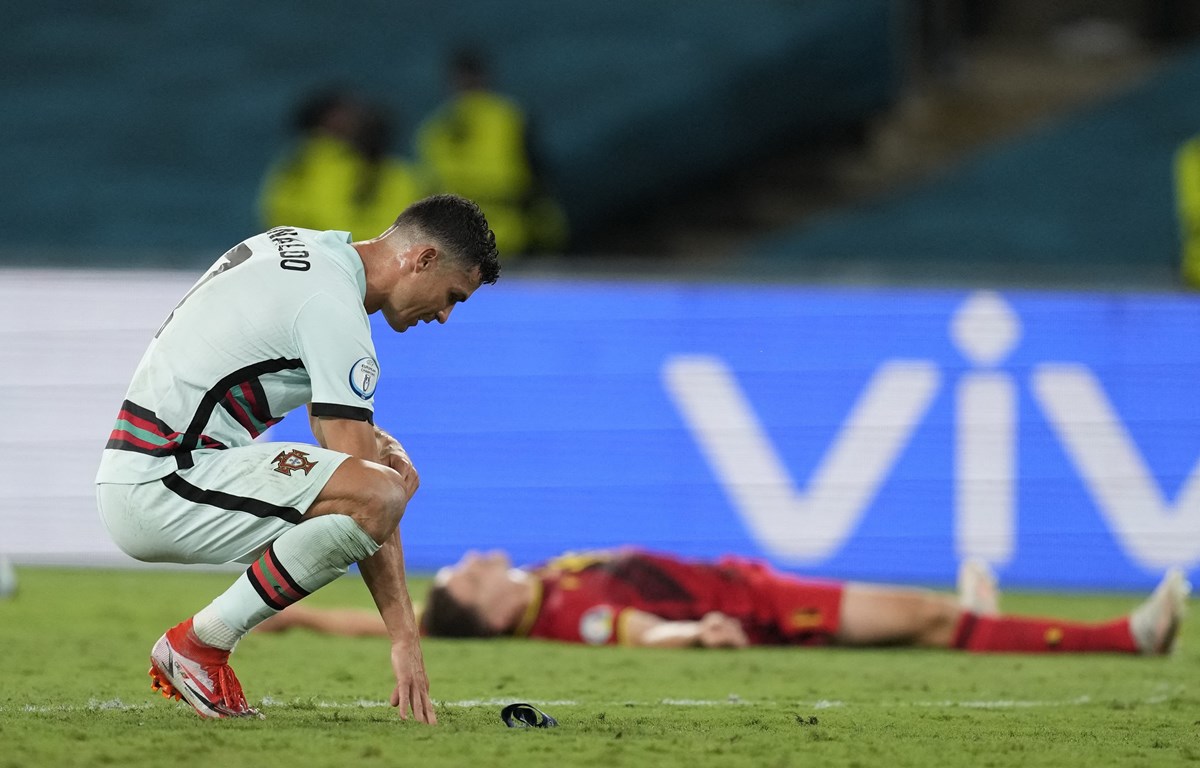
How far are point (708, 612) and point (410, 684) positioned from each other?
263 centimetres

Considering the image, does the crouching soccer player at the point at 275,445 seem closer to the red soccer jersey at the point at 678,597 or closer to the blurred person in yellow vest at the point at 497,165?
the red soccer jersey at the point at 678,597

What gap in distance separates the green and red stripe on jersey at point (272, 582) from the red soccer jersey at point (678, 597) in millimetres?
2574

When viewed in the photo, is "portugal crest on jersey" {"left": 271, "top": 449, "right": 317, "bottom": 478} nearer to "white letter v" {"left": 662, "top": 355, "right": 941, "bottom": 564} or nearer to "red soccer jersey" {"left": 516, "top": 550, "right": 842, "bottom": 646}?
"red soccer jersey" {"left": 516, "top": 550, "right": 842, "bottom": 646}

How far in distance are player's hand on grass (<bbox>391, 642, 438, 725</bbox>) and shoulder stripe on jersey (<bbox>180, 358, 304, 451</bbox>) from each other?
2.35ft

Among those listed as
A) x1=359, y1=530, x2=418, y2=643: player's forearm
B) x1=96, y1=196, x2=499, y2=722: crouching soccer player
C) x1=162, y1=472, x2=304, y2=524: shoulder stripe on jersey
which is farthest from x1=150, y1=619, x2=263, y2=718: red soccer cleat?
x1=359, y1=530, x2=418, y2=643: player's forearm

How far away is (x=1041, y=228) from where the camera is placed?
12.6 m

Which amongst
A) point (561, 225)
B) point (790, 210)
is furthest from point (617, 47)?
point (561, 225)

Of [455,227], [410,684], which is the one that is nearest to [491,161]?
[455,227]

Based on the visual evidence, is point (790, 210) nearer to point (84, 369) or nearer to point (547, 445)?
point (547, 445)

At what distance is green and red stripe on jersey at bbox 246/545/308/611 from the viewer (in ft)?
13.8

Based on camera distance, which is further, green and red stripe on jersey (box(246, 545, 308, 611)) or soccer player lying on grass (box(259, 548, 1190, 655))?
soccer player lying on grass (box(259, 548, 1190, 655))

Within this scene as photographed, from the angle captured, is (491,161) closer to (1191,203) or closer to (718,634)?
(1191,203)

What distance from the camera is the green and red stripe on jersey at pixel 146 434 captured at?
4.25m

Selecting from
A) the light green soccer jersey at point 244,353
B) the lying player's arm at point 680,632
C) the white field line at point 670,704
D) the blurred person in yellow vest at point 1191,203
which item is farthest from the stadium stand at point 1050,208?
the light green soccer jersey at point 244,353
